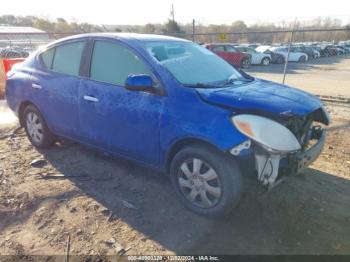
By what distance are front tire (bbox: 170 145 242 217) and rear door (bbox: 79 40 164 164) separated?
0.38 m

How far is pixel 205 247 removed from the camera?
2959 millimetres

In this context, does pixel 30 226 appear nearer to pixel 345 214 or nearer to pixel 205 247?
pixel 205 247

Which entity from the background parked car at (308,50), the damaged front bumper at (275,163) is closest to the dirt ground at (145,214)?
the damaged front bumper at (275,163)

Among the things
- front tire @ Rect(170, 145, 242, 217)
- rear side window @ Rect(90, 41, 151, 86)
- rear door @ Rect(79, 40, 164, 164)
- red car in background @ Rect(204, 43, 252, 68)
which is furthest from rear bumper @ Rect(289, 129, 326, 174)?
red car in background @ Rect(204, 43, 252, 68)

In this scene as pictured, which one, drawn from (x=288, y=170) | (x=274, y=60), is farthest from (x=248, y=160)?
(x=274, y=60)

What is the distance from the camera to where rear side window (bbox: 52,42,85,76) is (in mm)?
4348

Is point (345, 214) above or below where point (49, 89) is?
below

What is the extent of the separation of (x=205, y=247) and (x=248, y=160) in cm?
85

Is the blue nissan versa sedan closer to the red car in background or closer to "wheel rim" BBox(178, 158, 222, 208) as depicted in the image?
"wheel rim" BBox(178, 158, 222, 208)

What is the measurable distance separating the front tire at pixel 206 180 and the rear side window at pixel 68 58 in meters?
1.95

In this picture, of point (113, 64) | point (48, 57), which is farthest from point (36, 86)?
point (113, 64)

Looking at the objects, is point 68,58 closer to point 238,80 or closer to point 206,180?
point 238,80

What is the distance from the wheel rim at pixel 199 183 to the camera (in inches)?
127

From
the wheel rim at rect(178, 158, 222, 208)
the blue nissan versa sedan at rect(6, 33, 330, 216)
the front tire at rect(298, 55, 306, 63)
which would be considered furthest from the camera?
the front tire at rect(298, 55, 306, 63)
